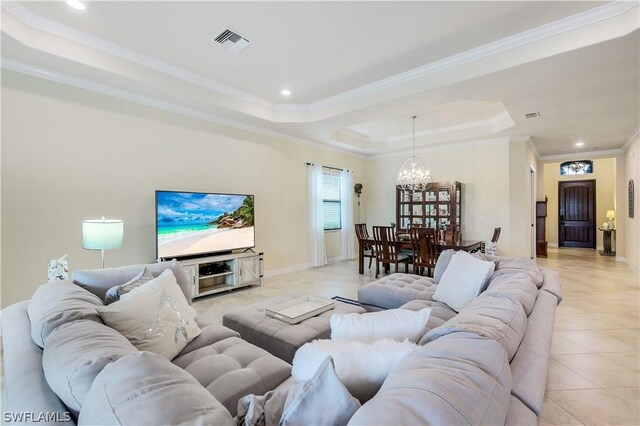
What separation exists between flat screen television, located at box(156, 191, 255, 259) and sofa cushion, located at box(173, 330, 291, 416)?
2511 millimetres

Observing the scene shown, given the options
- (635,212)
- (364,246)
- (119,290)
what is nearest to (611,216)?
(635,212)

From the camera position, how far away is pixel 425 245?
15.7 ft

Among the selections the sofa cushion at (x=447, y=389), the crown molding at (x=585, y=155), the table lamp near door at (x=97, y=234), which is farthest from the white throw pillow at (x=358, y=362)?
the crown molding at (x=585, y=155)

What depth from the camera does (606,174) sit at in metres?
9.38

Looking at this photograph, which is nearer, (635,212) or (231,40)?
(231,40)

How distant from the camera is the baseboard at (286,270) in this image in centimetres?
558

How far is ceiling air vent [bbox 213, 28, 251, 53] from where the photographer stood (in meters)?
2.92

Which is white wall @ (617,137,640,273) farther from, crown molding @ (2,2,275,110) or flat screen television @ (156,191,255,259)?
crown molding @ (2,2,275,110)

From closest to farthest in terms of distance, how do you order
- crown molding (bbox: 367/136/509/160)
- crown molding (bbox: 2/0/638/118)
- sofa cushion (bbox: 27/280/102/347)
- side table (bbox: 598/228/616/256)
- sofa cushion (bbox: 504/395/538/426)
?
sofa cushion (bbox: 504/395/538/426) → sofa cushion (bbox: 27/280/102/347) → crown molding (bbox: 2/0/638/118) → crown molding (bbox: 367/136/509/160) → side table (bbox: 598/228/616/256)

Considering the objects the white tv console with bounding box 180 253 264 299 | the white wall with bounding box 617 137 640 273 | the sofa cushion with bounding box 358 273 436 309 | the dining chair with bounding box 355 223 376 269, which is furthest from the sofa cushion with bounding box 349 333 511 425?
the white wall with bounding box 617 137 640 273

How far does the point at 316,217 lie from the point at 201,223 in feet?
8.90

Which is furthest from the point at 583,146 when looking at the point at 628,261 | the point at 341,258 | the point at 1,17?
the point at 1,17

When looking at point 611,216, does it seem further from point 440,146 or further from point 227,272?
point 227,272

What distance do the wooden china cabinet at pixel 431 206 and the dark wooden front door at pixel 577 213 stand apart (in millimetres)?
6139
